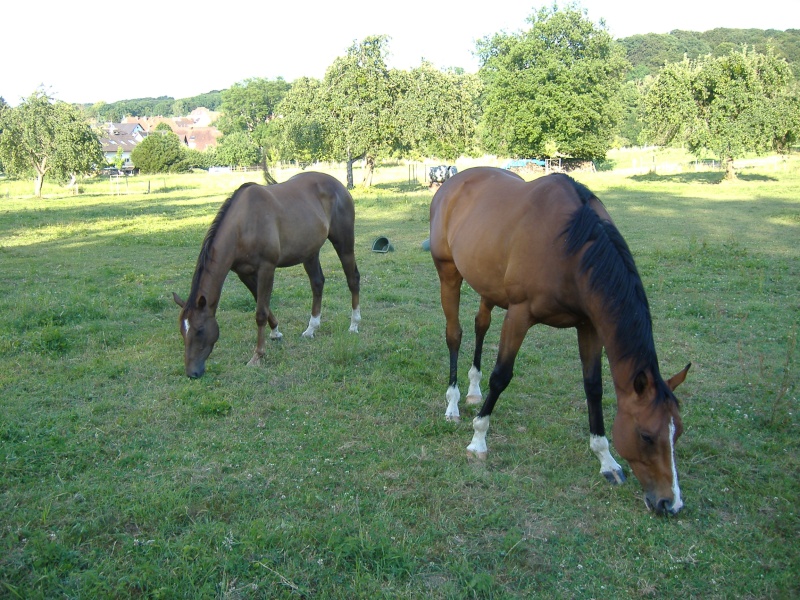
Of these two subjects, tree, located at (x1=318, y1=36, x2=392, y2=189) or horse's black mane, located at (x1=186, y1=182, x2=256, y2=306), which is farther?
tree, located at (x1=318, y1=36, x2=392, y2=189)

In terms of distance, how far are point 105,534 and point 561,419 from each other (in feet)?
11.2

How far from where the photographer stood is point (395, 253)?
13.0 metres

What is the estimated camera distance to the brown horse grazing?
19.2ft

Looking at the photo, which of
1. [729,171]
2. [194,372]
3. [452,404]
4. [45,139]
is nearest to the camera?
[452,404]

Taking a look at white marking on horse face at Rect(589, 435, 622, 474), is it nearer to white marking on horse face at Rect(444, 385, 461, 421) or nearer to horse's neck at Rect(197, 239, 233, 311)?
white marking on horse face at Rect(444, 385, 461, 421)

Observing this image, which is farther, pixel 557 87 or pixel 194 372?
pixel 557 87

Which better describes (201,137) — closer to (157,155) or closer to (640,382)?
(157,155)

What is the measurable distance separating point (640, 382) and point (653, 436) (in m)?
0.31

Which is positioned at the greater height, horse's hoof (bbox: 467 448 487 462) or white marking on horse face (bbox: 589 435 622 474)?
white marking on horse face (bbox: 589 435 622 474)

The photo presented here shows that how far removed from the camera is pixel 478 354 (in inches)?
209

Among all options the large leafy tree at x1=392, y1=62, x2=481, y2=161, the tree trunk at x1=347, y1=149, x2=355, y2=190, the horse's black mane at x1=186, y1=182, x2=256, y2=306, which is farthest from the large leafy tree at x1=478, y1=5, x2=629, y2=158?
the horse's black mane at x1=186, y1=182, x2=256, y2=306

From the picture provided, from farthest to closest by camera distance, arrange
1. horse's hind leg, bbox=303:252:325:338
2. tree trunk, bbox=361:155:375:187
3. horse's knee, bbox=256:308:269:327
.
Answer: tree trunk, bbox=361:155:375:187 → horse's hind leg, bbox=303:252:325:338 → horse's knee, bbox=256:308:269:327

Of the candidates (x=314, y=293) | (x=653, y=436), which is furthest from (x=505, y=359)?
(x=314, y=293)

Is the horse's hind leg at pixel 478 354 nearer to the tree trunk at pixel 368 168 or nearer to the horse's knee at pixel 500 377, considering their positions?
the horse's knee at pixel 500 377
